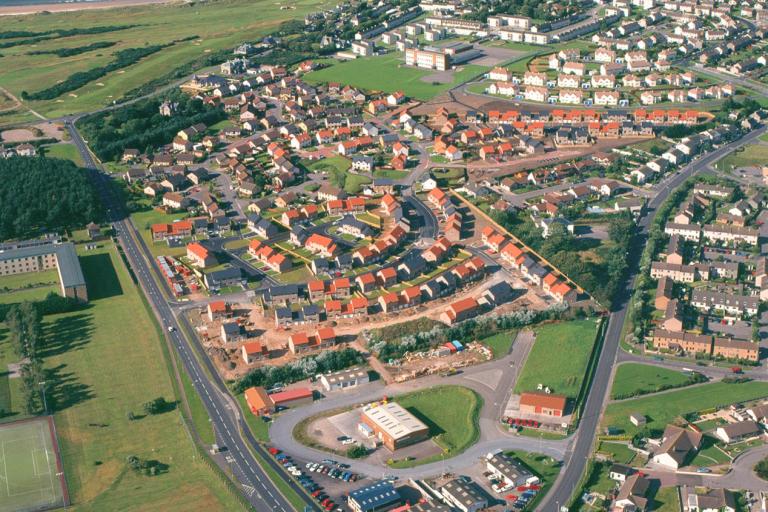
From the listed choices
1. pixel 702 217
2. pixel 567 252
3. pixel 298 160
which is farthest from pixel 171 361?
pixel 702 217

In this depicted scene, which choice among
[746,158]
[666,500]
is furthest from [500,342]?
[746,158]

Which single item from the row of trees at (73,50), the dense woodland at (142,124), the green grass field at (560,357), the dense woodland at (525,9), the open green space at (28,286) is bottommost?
the green grass field at (560,357)

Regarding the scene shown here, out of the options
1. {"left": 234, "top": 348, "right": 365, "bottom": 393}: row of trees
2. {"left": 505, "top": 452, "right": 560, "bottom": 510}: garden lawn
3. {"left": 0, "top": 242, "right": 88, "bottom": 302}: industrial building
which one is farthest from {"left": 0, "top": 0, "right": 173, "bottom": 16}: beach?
{"left": 505, "top": 452, "right": 560, "bottom": 510}: garden lawn

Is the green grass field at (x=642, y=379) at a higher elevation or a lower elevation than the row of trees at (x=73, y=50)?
lower

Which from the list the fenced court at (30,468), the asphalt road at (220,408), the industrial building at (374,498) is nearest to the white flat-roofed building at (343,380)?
the asphalt road at (220,408)

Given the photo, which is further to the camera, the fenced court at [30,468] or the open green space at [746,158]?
the open green space at [746,158]

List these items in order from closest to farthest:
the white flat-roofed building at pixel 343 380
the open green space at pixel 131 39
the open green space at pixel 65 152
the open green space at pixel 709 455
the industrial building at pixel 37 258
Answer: the open green space at pixel 709 455 < the white flat-roofed building at pixel 343 380 < the industrial building at pixel 37 258 < the open green space at pixel 65 152 < the open green space at pixel 131 39

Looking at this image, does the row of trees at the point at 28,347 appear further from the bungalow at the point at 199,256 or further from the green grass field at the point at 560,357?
the green grass field at the point at 560,357

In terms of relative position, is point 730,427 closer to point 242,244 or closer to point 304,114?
point 242,244
